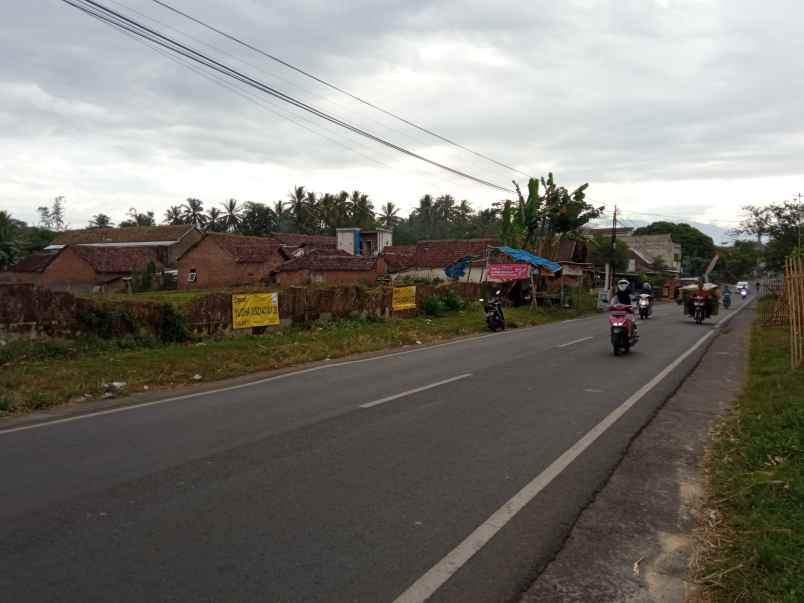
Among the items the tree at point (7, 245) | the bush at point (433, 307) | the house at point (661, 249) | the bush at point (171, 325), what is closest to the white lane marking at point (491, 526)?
the bush at point (171, 325)

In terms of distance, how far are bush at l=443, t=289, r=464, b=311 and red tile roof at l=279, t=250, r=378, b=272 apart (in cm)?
1953

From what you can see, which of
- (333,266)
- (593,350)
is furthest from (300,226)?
(593,350)

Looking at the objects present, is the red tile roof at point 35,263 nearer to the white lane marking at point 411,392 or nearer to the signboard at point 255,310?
the signboard at point 255,310

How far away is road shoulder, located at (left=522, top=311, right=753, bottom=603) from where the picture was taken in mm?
3787

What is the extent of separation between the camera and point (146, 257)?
5600 centimetres

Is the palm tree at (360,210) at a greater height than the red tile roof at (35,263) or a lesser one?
greater

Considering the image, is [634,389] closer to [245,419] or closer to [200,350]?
[245,419]

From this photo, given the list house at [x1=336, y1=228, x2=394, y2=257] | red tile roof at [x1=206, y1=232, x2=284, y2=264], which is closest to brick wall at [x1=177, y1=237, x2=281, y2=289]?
red tile roof at [x1=206, y1=232, x2=284, y2=264]

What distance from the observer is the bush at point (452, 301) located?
25.5 metres

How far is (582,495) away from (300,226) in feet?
245

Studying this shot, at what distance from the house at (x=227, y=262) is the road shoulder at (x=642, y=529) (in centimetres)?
4392

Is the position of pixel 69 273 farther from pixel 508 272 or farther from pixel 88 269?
pixel 508 272

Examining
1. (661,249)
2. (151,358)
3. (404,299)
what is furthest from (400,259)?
(661,249)

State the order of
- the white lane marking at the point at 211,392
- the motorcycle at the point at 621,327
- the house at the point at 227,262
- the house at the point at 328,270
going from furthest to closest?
the house at the point at 227,262, the house at the point at 328,270, the motorcycle at the point at 621,327, the white lane marking at the point at 211,392
